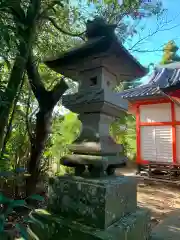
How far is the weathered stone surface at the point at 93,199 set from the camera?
1.48 meters

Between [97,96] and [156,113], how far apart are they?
650 centimetres

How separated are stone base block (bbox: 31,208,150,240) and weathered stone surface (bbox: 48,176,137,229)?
46 millimetres

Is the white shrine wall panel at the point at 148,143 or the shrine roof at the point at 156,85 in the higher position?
the shrine roof at the point at 156,85

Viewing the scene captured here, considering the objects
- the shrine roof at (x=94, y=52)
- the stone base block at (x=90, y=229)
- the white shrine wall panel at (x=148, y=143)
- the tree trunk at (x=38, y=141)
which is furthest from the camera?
the white shrine wall panel at (x=148, y=143)

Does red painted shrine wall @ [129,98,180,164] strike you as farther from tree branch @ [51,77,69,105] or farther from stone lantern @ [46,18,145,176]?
stone lantern @ [46,18,145,176]

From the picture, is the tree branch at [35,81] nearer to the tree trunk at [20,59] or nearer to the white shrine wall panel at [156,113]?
the tree trunk at [20,59]

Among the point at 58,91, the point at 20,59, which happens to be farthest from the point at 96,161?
the point at 58,91

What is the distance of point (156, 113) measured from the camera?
772 centimetres

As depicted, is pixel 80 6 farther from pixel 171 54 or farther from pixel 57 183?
pixel 171 54

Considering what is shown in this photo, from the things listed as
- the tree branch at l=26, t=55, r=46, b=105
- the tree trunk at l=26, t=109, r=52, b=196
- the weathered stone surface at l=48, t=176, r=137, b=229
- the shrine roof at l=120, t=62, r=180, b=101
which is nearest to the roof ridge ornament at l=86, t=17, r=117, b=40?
the weathered stone surface at l=48, t=176, r=137, b=229

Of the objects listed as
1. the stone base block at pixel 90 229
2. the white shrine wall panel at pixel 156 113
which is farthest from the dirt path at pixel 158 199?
the stone base block at pixel 90 229

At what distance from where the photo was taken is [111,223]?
1510mm

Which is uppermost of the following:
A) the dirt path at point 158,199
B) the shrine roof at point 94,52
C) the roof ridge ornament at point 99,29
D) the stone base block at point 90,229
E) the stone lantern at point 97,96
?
the roof ridge ornament at point 99,29

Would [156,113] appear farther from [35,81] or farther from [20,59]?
[20,59]
